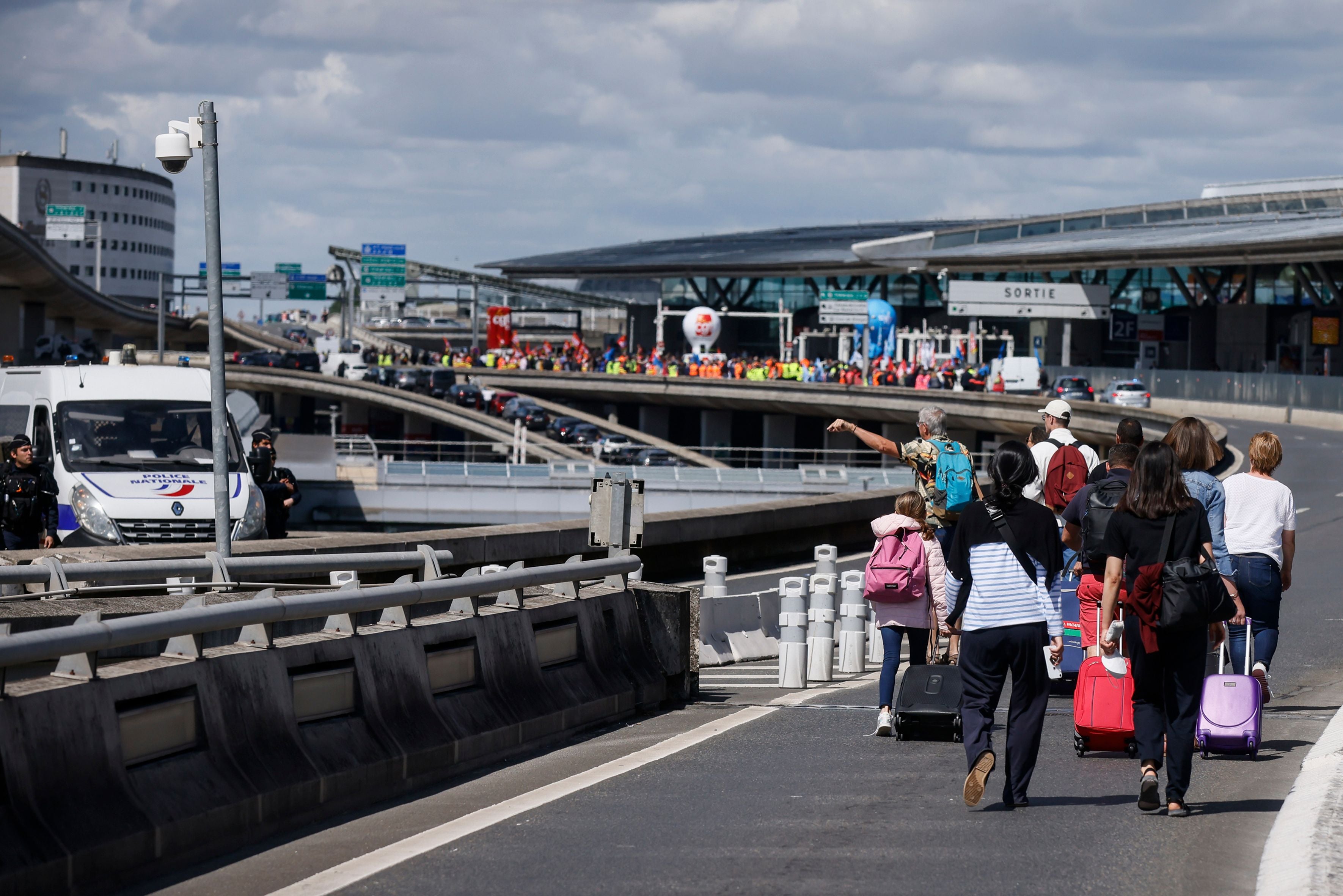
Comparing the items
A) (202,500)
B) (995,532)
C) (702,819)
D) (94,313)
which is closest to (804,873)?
(702,819)

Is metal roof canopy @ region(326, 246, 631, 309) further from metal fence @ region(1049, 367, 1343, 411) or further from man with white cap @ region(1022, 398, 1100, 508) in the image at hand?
man with white cap @ region(1022, 398, 1100, 508)

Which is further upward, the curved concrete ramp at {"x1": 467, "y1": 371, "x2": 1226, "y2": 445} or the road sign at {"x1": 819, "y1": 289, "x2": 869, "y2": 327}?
the road sign at {"x1": 819, "y1": 289, "x2": 869, "y2": 327}

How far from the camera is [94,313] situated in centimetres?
10638

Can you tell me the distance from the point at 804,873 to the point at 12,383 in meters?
16.3

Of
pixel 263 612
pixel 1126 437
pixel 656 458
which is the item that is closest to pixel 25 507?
pixel 263 612

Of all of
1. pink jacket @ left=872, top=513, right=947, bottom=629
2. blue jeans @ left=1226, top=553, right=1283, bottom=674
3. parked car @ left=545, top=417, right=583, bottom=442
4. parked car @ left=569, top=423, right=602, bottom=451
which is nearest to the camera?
blue jeans @ left=1226, top=553, right=1283, bottom=674

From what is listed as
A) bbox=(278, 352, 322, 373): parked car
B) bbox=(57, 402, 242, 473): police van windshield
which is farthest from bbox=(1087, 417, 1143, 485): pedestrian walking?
bbox=(278, 352, 322, 373): parked car

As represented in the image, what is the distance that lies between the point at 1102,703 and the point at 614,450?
2264 inches

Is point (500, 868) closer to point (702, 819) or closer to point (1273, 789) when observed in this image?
point (702, 819)

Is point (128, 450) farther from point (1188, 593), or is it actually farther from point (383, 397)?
point (383, 397)

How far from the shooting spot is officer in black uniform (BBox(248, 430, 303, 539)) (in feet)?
64.3

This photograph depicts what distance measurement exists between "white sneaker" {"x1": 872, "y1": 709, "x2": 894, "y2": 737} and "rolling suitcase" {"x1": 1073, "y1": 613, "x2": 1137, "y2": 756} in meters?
1.27

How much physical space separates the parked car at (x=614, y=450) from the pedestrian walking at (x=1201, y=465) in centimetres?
4631

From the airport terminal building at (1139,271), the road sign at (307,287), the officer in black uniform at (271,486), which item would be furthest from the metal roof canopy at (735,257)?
the officer in black uniform at (271,486)
